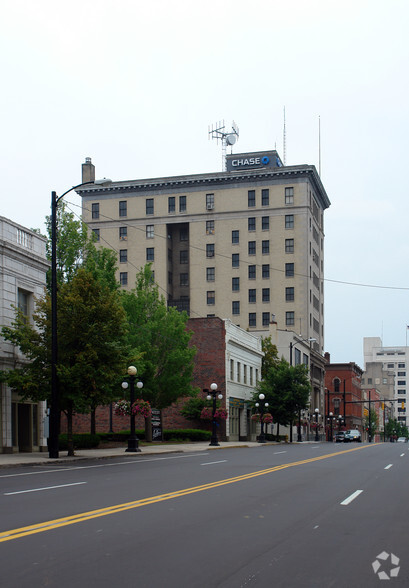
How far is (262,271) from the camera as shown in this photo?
315 ft

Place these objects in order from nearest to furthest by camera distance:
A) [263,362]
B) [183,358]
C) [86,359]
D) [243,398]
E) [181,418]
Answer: [86,359] → [183,358] → [181,418] → [243,398] → [263,362]

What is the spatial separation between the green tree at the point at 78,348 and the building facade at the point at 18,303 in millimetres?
1689

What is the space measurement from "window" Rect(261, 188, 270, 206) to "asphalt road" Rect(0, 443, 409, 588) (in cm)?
8056

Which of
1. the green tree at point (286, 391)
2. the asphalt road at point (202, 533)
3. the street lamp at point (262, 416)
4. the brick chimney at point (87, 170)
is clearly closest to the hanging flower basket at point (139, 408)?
the asphalt road at point (202, 533)

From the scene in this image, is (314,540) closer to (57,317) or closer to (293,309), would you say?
(57,317)

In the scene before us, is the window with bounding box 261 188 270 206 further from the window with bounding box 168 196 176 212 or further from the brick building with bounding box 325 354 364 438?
the brick building with bounding box 325 354 364 438

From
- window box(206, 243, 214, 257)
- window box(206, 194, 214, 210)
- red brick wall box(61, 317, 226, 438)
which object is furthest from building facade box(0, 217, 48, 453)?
window box(206, 194, 214, 210)

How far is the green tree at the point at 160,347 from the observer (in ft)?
150

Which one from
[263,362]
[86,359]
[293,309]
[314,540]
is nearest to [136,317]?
[86,359]

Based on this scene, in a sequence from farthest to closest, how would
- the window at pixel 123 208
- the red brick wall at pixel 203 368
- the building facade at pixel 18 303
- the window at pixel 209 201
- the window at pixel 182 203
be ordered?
the window at pixel 123 208
the window at pixel 182 203
the window at pixel 209 201
the red brick wall at pixel 203 368
the building facade at pixel 18 303

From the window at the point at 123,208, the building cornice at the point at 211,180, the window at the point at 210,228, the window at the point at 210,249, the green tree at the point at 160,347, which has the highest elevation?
the building cornice at the point at 211,180

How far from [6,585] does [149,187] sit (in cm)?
9406

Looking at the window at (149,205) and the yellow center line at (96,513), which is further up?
the window at (149,205)

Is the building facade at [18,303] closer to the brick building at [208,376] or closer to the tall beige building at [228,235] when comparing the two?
the brick building at [208,376]
